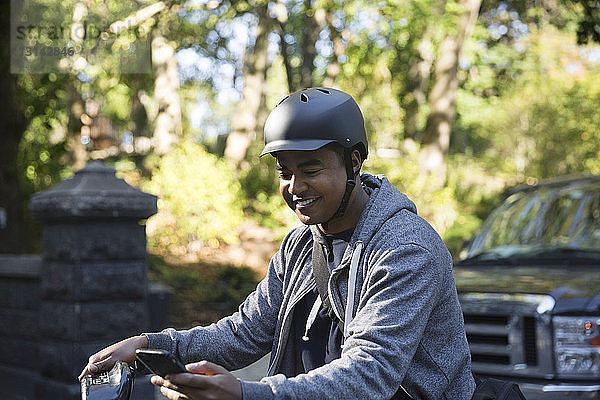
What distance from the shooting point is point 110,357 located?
8.75 feet

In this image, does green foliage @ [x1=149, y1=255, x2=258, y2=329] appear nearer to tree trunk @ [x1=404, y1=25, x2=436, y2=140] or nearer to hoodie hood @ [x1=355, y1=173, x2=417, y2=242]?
hoodie hood @ [x1=355, y1=173, x2=417, y2=242]

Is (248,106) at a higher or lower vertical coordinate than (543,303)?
higher

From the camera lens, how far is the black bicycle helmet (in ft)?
8.29

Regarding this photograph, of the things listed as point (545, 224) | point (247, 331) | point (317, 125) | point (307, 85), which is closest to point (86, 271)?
point (545, 224)

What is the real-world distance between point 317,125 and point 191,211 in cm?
1236

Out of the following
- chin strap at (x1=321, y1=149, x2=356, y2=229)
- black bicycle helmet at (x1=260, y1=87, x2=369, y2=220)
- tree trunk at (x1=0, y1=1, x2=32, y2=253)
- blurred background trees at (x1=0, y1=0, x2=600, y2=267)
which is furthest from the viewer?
blurred background trees at (x1=0, y1=0, x2=600, y2=267)

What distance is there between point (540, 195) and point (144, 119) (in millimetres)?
32119

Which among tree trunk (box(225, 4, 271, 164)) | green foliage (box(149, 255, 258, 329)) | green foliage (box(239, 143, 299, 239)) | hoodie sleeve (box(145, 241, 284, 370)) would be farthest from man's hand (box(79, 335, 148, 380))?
tree trunk (box(225, 4, 271, 164))

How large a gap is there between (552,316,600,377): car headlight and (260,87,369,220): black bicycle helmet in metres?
3.23

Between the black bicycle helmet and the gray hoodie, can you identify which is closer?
the gray hoodie

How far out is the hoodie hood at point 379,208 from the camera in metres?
2.60

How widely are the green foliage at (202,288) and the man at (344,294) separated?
912 cm

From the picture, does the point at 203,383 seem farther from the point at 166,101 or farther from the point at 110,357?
the point at 166,101

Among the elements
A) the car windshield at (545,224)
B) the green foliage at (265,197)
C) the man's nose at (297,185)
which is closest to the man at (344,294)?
the man's nose at (297,185)
